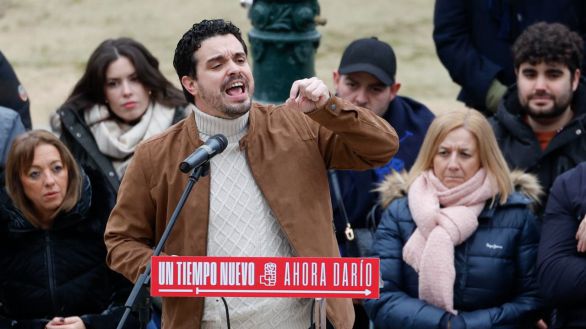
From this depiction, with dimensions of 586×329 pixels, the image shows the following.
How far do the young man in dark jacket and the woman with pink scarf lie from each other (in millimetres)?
345

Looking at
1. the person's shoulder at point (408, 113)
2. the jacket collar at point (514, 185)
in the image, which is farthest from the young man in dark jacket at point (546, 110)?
the person's shoulder at point (408, 113)

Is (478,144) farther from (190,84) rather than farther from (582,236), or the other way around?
(190,84)

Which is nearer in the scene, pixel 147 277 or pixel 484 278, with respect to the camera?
pixel 147 277

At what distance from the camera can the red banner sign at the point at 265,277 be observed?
3.20 meters

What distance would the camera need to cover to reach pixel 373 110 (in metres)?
5.66

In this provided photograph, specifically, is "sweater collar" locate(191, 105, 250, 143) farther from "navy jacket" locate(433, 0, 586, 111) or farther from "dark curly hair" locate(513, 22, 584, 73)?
"navy jacket" locate(433, 0, 586, 111)

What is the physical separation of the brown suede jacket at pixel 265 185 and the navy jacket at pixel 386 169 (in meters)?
1.50

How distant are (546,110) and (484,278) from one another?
3.44 feet

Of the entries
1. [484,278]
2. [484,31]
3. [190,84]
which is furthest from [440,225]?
[484,31]

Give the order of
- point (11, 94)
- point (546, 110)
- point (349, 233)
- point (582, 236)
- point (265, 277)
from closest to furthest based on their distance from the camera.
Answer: point (265, 277), point (582, 236), point (349, 233), point (546, 110), point (11, 94)

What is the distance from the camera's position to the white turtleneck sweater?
3775 millimetres

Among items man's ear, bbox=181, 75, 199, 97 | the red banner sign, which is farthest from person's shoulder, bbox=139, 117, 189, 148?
the red banner sign

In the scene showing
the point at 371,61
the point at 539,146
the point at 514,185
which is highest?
the point at 371,61

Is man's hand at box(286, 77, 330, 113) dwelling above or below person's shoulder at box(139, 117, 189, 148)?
above
